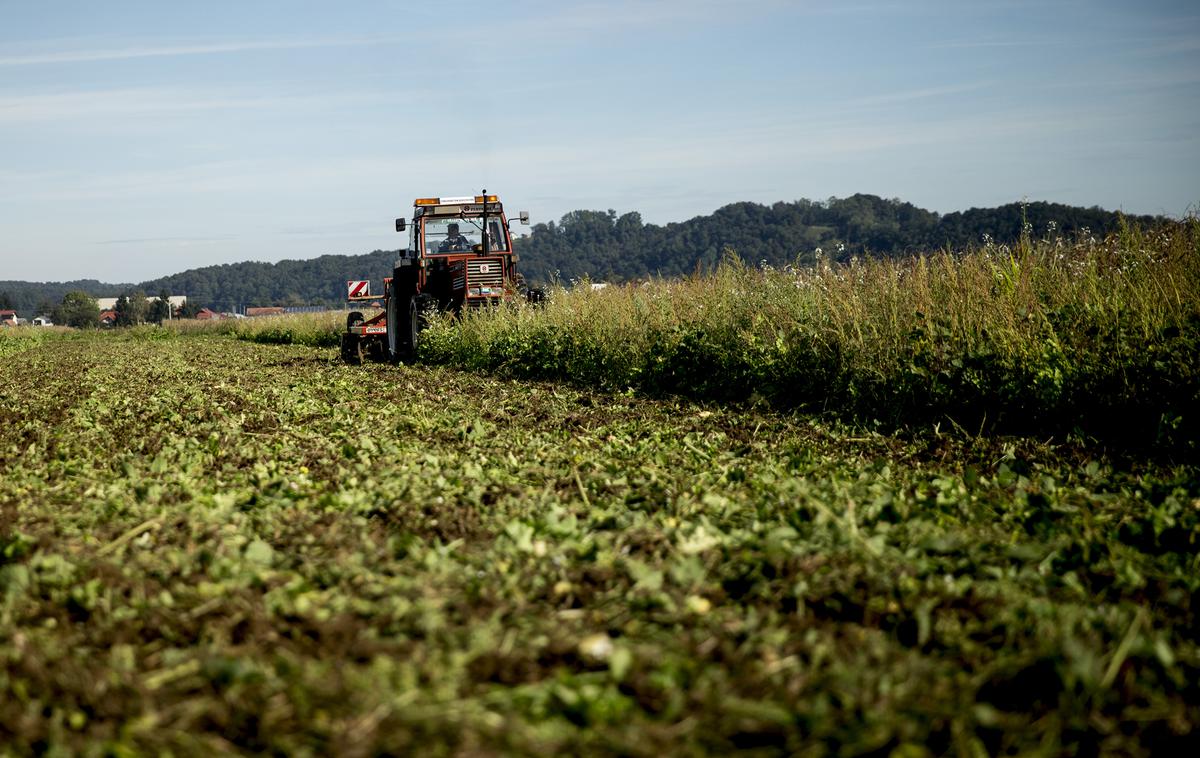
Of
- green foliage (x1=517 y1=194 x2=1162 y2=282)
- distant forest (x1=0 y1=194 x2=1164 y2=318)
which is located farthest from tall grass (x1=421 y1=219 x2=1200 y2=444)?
green foliage (x1=517 y1=194 x2=1162 y2=282)

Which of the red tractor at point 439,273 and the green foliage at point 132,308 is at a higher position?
the green foliage at point 132,308

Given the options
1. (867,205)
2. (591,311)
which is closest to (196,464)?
(591,311)

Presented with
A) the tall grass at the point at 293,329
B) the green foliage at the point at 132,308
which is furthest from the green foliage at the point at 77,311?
the tall grass at the point at 293,329

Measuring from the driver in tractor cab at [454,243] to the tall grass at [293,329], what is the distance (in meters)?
11.4

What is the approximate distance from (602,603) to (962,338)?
5809mm

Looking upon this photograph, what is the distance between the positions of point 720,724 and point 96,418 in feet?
27.4

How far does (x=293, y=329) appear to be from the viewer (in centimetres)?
3541

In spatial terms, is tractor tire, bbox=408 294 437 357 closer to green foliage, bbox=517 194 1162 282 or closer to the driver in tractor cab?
the driver in tractor cab

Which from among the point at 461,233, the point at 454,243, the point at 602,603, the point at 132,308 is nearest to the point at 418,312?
the point at 454,243

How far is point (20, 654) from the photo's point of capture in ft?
9.77

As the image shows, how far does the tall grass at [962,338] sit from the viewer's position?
7.15 meters

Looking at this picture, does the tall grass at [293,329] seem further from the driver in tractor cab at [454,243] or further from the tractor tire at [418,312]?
the tractor tire at [418,312]

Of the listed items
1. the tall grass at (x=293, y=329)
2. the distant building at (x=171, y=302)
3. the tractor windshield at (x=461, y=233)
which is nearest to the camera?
the tractor windshield at (x=461, y=233)

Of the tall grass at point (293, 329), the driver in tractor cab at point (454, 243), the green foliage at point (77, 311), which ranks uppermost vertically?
the green foliage at point (77, 311)
